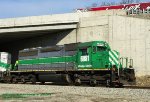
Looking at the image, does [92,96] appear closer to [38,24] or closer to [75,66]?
[75,66]

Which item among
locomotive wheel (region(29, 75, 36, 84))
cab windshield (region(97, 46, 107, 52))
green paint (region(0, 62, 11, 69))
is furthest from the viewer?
green paint (region(0, 62, 11, 69))

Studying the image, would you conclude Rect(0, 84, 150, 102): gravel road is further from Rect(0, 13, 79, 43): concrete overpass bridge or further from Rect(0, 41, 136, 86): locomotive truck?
Rect(0, 13, 79, 43): concrete overpass bridge

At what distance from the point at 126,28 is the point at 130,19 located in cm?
101

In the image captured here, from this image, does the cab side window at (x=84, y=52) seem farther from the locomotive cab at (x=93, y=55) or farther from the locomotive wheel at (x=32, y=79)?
the locomotive wheel at (x=32, y=79)

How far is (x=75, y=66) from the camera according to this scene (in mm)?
28016

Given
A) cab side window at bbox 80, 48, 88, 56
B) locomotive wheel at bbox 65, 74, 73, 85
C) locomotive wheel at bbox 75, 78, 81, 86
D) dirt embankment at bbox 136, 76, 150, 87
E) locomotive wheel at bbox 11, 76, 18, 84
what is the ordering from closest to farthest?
locomotive wheel at bbox 75, 78, 81, 86 → cab side window at bbox 80, 48, 88, 56 → locomotive wheel at bbox 65, 74, 73, 85 → dirt embankment at bbox 136, 76, 150, 87 → locomotive wheel at bbox 11, 76, 18, 84

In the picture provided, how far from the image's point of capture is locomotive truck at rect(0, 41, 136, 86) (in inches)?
1014

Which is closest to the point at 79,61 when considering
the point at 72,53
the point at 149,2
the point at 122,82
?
the point at 72,53

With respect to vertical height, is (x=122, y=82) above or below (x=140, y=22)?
below

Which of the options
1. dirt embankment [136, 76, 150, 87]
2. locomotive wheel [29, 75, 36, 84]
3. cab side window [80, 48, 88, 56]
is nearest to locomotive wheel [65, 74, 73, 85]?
cab side window [80, 48, 88, 56]

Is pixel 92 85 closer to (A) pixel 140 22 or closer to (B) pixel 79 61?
(B) pixel 79 61

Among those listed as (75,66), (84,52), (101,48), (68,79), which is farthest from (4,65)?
(101,48)

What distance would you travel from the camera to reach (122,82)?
2520 cm

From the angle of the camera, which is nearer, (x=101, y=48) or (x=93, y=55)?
(x=93, y=55)
